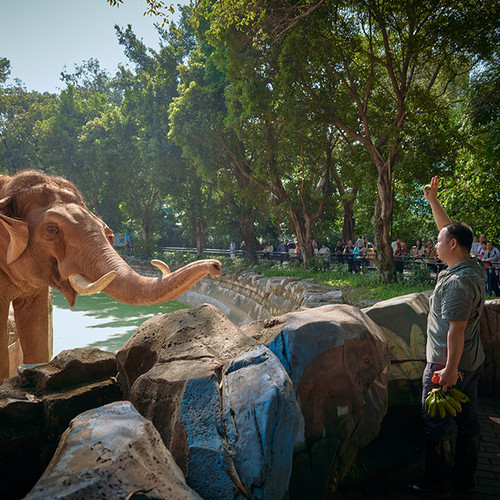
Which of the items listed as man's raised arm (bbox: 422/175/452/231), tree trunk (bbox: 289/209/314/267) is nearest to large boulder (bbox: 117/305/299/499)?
man's raised arm (bbox: 422/175/452/231)

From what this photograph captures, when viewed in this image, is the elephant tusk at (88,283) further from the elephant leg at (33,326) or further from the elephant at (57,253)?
the elephant leg at (33,326)

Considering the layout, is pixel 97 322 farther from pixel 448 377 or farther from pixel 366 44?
pixel 448 377

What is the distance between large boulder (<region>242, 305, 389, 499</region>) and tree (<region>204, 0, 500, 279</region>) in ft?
21.4

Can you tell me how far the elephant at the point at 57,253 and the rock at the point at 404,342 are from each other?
6.82ft

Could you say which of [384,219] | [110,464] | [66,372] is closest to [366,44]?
[384,219]

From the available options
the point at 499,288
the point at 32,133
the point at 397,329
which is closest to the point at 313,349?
the point at 397,329

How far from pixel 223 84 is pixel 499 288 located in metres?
11.2

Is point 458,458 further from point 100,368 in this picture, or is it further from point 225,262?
point 225,262

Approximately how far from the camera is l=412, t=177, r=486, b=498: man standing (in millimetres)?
2705

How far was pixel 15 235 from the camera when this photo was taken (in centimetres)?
364

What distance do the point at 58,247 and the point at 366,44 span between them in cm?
1148

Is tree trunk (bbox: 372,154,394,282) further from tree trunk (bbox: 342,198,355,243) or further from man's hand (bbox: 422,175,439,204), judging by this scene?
tree trunk (bbox: 342,198,355,243)

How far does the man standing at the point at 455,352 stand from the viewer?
271 centimetres

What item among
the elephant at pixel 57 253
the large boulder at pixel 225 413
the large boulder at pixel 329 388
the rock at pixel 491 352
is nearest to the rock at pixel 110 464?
the large boulder at pixel 225 413
